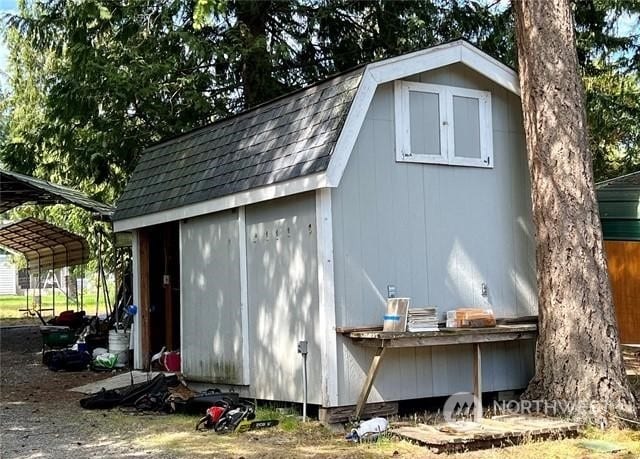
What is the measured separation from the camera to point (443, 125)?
26.8 feet

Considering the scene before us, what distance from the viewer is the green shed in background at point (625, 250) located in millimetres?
11039

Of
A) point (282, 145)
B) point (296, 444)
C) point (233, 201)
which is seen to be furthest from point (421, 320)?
point (233, 201)

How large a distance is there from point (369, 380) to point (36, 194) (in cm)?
938

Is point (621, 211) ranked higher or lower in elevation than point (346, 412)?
higher

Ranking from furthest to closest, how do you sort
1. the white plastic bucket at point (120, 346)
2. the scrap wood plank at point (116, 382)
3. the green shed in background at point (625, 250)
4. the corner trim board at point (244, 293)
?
the white plastic bucket at point (120, 346) → the green shed in background at point (625, 250) → the scrap wood plank at point (116, 382) → the corner trim board at point (244, 293)

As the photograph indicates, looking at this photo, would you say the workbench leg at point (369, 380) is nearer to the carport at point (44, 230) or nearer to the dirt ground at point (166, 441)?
the dirt ground at point (166, 441)

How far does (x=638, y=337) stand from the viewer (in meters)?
10.9

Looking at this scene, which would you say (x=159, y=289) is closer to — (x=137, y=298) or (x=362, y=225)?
(x=137, y=298)

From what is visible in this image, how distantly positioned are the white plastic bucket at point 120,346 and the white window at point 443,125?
6616 mm

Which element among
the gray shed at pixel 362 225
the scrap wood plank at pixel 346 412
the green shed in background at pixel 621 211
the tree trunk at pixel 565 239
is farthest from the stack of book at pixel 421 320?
the green shed in background at pixel 621 211

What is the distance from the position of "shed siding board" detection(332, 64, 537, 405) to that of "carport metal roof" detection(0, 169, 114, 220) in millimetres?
6555

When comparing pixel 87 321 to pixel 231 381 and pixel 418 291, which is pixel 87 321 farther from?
pixel 418 291

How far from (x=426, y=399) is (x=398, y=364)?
0.78 meters

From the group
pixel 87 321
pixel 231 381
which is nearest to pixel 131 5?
pixel 87 321
